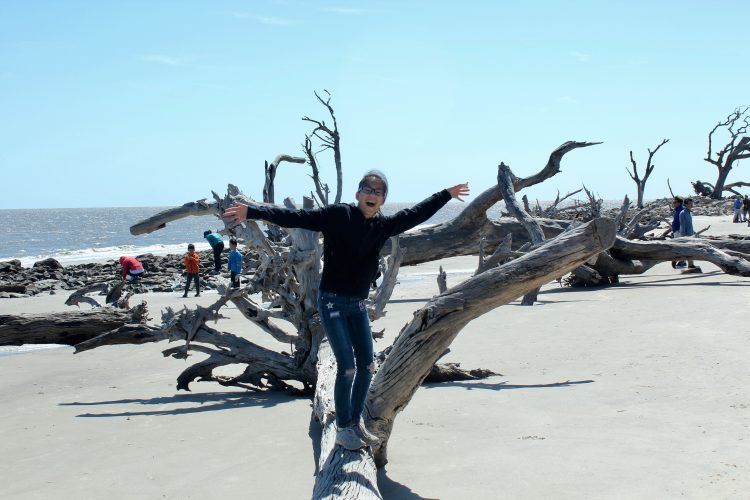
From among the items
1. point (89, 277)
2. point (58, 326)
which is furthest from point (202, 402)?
point (89, 277)

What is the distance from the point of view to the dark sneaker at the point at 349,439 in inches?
172

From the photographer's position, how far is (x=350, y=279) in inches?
174

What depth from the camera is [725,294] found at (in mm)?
10891

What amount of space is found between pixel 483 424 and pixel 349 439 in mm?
1701

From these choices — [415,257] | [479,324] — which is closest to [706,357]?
[479,324]

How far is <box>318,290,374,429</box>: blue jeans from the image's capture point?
4.44m

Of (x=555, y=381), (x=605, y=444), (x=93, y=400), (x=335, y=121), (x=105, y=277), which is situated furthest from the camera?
(x=105, y=277)

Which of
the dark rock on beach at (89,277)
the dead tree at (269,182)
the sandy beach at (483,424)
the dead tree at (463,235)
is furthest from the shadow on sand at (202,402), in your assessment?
the dark rock on beach at (89,277)

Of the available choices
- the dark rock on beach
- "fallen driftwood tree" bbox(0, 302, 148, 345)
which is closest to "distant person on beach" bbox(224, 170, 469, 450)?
"fallen driftwood tree" bbox(0, 302, 148, 345)

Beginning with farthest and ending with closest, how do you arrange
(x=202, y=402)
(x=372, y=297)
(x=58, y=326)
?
1. (x=58, y=326)
2. (x=372, y=297)
3. (x=202, y=402)

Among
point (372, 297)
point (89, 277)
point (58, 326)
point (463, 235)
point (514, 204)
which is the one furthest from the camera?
point (89, 277)

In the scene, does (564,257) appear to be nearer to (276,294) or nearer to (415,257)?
(276,294)

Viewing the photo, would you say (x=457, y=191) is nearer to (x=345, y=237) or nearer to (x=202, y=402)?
(x=345, y=237)

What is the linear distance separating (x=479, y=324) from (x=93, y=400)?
5.00m
